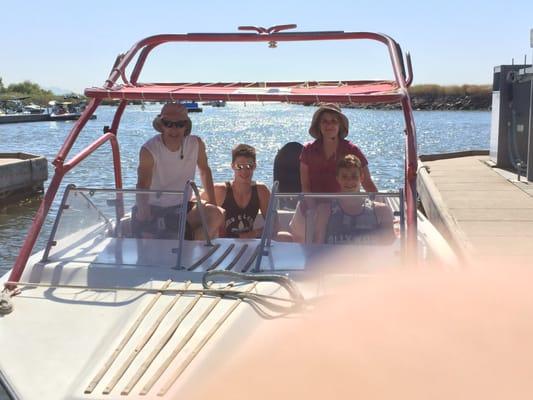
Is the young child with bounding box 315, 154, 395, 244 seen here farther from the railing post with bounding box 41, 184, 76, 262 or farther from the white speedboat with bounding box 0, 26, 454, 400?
the railing post with bounding box 41, 184, 76, 262

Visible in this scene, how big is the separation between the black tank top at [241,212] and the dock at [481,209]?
2464mm

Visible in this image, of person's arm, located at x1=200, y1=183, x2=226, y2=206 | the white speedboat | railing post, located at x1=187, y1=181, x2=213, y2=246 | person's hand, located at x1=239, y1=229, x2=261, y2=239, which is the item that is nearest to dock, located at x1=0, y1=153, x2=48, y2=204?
the white speedboat

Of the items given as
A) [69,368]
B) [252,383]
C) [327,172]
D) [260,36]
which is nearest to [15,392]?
[69,368]

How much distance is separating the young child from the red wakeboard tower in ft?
0.69

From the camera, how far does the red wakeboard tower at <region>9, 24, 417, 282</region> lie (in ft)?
11.8

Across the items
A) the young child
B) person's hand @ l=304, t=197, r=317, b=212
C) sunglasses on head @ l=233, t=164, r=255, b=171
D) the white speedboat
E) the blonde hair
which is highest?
the blonde hair

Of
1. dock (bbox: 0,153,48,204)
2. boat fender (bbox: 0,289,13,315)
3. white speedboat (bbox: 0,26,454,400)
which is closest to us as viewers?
white speedboat (bbox: 0,26,454,400)

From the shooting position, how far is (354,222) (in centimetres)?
372

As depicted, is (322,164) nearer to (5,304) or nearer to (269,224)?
(269,224)

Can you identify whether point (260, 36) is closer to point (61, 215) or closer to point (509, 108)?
point (61, 215)

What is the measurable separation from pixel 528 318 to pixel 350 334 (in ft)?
2.21

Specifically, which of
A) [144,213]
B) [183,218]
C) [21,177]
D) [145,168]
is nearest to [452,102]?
[21,177]

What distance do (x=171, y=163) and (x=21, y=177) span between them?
436 inches

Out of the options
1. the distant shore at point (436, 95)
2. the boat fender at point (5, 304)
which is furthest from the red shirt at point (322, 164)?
the distant shore at point (436, 95)
